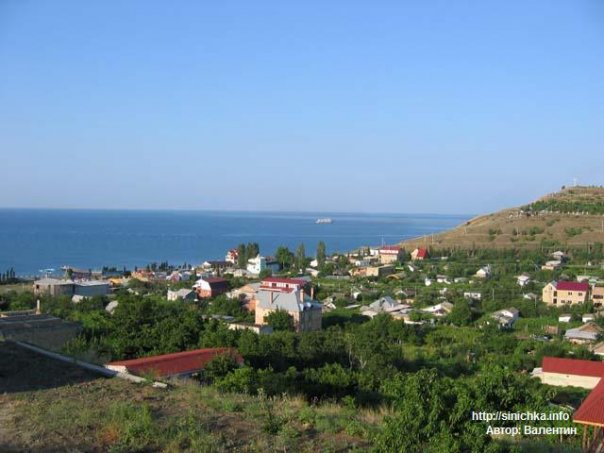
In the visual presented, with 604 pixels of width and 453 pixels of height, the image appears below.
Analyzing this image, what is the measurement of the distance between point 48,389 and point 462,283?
29.6m

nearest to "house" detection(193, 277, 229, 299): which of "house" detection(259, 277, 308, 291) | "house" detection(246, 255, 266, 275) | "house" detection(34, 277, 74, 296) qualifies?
"house" detection(259, 277, 308, 291)

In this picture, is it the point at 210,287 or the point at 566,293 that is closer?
the point at 566,293

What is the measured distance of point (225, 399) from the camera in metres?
5.43

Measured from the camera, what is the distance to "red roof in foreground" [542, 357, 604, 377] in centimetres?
1430

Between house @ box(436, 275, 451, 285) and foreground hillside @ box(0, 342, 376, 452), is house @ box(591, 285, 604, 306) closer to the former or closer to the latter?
house @ box(436, 275, 451, 285)

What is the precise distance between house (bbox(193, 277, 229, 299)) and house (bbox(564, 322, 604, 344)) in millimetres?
16447

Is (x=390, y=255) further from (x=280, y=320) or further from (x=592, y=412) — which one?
(x=592, y=412)

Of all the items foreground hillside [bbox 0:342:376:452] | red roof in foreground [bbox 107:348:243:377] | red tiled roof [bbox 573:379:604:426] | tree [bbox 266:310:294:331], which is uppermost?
foreground hillside [bbox 0:342:376:452]

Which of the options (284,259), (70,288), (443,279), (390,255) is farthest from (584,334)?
(284,259)

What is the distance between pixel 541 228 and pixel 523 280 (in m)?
18.1

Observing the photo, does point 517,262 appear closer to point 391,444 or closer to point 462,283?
point 462,283

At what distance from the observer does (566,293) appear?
27109mm

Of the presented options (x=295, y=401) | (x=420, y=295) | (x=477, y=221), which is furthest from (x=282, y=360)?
(x=477, y=221)

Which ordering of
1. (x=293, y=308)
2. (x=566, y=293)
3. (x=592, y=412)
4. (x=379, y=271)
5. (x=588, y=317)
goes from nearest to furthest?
(x=592, y=412), (x=293, y=308), (x=588, y=317), (x=566, y=293), (x=379, y=271)
